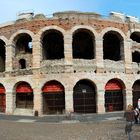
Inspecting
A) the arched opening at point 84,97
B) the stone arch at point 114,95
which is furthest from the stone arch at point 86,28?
the stone arch at point 114,95

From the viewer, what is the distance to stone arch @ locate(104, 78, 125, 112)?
40562mm

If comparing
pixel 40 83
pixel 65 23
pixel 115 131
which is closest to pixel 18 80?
pixel 40 83

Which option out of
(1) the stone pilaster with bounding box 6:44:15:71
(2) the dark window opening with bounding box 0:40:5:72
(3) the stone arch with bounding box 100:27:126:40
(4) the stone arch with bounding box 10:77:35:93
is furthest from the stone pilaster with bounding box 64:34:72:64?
(2) the dark window opening with bounding box 0:40:5:72

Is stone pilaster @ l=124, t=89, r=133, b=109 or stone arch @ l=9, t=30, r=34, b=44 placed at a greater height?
stone arch @ l=9, t=30, r=34, b=44

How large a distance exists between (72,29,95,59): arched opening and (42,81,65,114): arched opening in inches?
274

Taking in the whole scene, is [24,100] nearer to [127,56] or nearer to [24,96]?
[24,96]

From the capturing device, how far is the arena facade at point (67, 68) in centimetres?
3888

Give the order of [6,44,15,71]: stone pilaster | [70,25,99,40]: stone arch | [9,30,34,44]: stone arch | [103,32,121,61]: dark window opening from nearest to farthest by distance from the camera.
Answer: [70,25,99,40]: stone arch, [9,30,34,44]: stone arch, [6,44,15,71]: stone pilaster, [103,32,121,61]: dark window opening

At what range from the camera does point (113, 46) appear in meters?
45.1

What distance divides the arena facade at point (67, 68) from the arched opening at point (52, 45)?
0.45 ft

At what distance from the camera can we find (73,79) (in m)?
38.3

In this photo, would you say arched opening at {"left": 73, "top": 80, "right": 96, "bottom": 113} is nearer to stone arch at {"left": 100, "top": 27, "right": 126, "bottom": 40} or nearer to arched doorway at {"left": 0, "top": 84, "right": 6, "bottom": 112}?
stone arch at {"left": 100, "top": 27, "right": 126, "bottom": 40}

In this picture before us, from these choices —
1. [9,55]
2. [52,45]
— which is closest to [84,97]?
[52,45]

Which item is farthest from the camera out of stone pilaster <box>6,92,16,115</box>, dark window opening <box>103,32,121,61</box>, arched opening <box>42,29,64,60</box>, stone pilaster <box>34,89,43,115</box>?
dark window opening <box>103,32,121,61</box>
